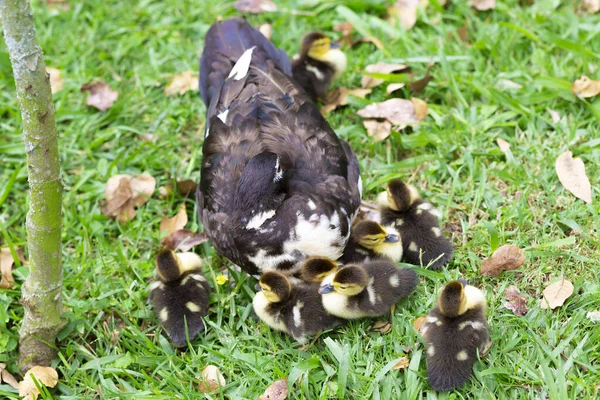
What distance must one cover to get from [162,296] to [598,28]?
11.9 feet

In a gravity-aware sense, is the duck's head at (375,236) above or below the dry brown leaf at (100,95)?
below

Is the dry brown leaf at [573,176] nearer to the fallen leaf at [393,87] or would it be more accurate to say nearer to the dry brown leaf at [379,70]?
the fallen leaf at [393,87]

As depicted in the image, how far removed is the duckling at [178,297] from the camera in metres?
4.07

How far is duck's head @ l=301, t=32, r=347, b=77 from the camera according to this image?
5383mm

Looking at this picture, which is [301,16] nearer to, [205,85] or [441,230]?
[205,85]

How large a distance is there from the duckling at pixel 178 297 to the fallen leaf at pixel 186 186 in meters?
0.83

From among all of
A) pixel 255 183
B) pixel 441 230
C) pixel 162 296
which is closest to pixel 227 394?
pixel 162 296

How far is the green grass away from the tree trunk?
6.3 inches

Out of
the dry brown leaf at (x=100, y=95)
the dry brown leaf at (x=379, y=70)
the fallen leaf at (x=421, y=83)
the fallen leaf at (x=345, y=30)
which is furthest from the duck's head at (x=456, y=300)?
the dry brown leaf at (x=100, y=95)

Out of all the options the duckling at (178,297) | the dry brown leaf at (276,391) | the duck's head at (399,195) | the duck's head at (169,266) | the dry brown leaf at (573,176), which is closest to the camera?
the dry brown leaf at (276,391)

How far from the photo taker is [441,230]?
431cm

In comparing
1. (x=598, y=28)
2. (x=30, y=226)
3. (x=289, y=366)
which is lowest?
(x=289, y=366)

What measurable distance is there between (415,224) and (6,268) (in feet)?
8.17

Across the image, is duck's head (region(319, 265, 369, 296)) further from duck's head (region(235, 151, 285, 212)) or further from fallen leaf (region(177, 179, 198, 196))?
fallen leaf (region(177, 179, 198, 196))
